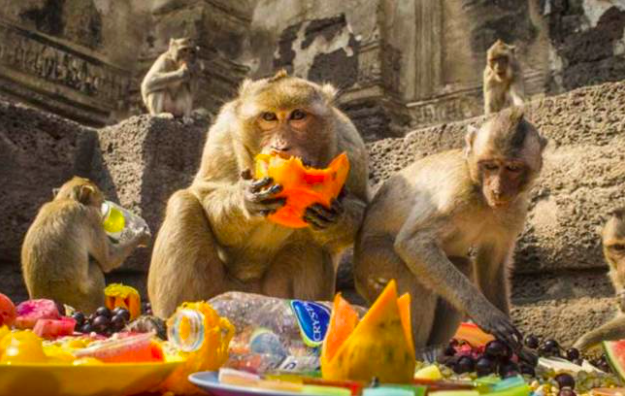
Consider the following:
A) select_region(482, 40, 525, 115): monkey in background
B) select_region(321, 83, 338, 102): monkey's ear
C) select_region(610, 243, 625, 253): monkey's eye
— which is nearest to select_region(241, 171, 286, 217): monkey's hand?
select_region(321, 83, 338, 102): monkey's ear

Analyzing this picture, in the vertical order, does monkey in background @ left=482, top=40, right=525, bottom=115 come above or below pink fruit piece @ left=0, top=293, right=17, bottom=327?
above

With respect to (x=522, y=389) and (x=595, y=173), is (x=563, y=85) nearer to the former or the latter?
(x=595, y=173)

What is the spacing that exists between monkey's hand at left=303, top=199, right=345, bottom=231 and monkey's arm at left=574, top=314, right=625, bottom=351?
1517 millimetres

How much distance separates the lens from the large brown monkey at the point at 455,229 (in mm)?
2812

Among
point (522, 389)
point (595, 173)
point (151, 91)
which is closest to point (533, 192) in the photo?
point (595, 173)

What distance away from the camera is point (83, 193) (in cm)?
489

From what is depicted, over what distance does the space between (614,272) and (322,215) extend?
1849mm

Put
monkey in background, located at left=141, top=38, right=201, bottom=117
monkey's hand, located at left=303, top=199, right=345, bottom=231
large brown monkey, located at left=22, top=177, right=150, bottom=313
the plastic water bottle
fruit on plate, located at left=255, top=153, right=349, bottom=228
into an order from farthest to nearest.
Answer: monkey in background, located at left=141, top=38, right=201, bottom=117
the plastic water bottle
large brown monkey, located at left=22, top=177, right=150, bottom=313
monkey's hand, located at left=303, top=199, right=345, bottom=231
fruit on plate, located at left=255, top=153, right=349, bottom=228

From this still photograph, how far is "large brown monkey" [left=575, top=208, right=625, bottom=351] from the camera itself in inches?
140

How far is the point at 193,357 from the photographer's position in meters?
1.76

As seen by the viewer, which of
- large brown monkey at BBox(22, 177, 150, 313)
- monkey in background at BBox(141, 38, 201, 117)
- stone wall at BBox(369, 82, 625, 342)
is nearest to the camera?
stone wall at BBox(369, 82, 625, 342)

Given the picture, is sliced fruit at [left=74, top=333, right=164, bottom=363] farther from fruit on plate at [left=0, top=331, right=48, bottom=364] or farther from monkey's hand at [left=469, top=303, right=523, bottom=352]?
monkey's hand at [left=469, top=303, right=523, bottom=352]

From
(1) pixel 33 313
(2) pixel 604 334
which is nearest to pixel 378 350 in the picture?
(1) pixel 33 313

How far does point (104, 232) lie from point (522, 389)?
156 inches
